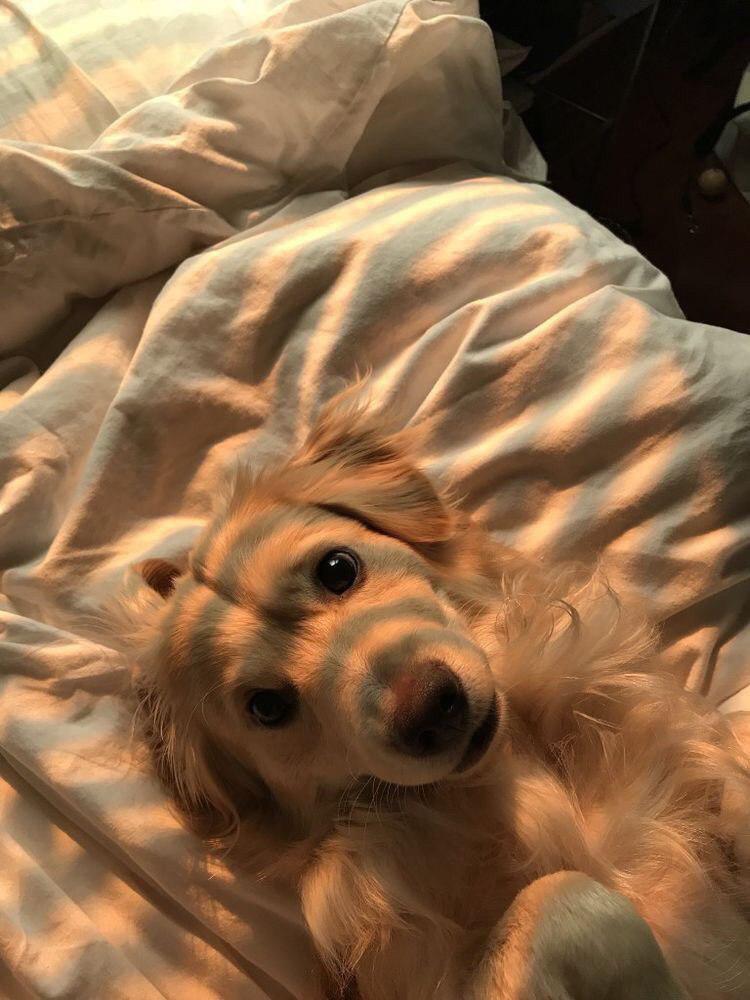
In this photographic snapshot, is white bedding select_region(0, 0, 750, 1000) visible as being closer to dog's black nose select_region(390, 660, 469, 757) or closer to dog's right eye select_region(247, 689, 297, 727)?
dog's right eye select_region(247, 689, 297, 727)

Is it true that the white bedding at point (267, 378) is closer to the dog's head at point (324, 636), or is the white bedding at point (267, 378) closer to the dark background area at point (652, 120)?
the dog's head at point (324, 636)

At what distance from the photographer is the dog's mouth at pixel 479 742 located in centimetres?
100

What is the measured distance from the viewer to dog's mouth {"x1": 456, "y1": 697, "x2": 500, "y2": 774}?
100cm

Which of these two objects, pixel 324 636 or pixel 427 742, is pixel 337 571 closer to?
pixel 324 636

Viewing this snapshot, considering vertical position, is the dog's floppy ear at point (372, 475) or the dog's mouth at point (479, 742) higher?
the dog's floppy ear at point (372, 475)

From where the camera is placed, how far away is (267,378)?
4.86 feet

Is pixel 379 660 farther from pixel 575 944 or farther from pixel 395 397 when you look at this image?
pixel 395 397

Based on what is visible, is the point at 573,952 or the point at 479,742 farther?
the point at 479,742

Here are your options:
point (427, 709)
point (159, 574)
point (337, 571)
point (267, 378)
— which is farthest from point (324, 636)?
point (267, 378)

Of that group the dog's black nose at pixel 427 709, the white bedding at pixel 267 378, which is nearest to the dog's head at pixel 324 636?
the dog's black nose at pixel 427 709

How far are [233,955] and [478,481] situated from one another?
0.78 m

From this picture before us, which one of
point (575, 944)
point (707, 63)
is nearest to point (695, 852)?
point (575, 944)

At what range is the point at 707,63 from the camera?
2.13m

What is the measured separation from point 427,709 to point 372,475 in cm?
42
